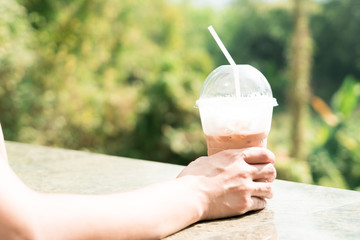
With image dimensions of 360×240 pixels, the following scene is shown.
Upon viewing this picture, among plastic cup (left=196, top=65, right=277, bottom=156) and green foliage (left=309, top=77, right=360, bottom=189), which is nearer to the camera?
plastic cup (left=196, top=65, right=277, bottom=156)

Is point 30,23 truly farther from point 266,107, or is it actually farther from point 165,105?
point 266,107

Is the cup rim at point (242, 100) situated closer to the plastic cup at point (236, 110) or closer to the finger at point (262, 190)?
the plastic cup at point (236, 110)

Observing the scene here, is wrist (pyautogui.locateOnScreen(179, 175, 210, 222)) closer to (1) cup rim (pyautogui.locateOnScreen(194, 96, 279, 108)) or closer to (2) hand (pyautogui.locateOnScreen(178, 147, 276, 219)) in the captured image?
(2) hand (pyautogui.locateOnScreen(178, 147, 276, 219))

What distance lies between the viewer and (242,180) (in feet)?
4.93

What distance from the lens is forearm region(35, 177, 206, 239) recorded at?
1.21 m

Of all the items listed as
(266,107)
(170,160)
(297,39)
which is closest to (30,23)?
(170,160)

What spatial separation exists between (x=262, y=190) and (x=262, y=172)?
64 millimetres

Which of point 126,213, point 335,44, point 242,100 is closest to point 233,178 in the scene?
point 242,100

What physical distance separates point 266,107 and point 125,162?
1.18m

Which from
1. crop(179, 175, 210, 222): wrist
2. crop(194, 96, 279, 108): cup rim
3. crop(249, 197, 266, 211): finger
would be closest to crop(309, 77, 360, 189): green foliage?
crop(249, 197, 266, 211): finger

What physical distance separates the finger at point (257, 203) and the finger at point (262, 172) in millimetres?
68

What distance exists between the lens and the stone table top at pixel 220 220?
1.45 metres

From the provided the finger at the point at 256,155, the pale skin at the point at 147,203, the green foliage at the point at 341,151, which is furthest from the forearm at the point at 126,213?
the green foliage at the point at 341,151

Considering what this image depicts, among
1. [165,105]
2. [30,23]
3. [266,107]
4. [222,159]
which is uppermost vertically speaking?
[30,23]
